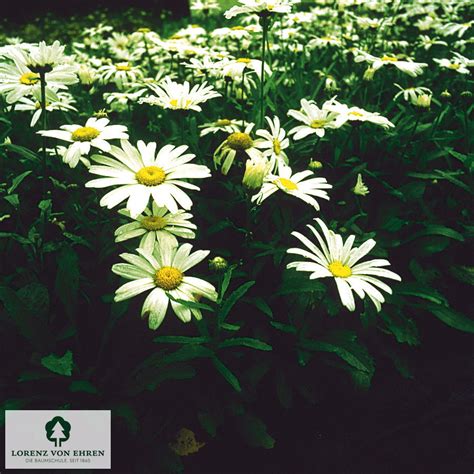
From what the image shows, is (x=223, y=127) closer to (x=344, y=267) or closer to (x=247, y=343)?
(x=344, y=267)

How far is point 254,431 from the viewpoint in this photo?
1.44 metres

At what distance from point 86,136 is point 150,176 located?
0.28m

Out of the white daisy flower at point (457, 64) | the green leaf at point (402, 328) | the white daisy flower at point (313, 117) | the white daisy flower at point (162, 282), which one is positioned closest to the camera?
the white daisy flower at point (162, 282)

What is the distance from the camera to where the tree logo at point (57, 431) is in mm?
1347

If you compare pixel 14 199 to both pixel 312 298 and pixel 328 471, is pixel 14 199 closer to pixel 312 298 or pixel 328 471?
pixel 312 298

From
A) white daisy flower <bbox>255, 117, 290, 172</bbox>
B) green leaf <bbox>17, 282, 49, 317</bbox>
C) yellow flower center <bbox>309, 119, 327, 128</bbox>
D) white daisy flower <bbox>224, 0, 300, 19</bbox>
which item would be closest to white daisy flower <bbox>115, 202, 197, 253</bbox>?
green leaf <bbox>17, 282, 49, 317</bbox>

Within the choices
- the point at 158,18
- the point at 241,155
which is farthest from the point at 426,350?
the point at 158,18

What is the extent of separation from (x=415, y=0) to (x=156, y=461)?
3.62m

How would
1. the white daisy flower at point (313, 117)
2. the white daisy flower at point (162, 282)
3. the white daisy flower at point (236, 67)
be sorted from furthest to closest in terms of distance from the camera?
1. the white daisy flower at point (236, 67)
2. the white daisy flower at point (313, 117)
3. the white daisy flower at point (162, 282)

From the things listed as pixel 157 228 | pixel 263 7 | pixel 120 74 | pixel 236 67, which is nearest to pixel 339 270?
pixel 157 228

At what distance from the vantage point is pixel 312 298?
1.56 meters

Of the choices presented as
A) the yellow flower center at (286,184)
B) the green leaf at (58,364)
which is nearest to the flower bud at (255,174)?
the yellow flower center at (286,184)

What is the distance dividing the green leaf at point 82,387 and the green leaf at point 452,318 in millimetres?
1061

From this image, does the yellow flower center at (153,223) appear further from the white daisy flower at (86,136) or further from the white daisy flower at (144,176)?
the white daisy flower at (86,136)
